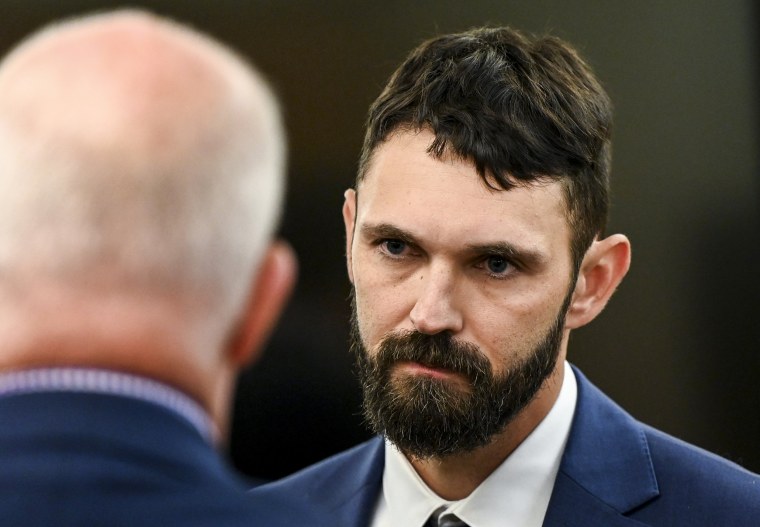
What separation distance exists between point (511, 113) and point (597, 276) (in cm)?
52

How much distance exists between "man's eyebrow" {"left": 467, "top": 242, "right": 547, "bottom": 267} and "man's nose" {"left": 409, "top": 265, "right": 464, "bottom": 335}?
0.28 feet

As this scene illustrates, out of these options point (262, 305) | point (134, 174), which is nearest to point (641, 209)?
point (262, 305)

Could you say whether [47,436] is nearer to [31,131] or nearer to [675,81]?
[31,131]

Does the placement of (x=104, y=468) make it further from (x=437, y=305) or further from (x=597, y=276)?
(x=597, y=276)

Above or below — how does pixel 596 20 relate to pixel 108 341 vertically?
below

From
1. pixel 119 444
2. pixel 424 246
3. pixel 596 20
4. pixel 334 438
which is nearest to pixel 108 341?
pixel 119 444

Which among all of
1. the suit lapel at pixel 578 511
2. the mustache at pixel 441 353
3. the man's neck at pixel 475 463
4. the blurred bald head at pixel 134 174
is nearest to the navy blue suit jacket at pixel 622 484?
the suit lapel at pixel 578 511

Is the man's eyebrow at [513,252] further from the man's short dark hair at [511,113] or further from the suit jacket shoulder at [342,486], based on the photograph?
the suit jacket shoulder at [342,486]

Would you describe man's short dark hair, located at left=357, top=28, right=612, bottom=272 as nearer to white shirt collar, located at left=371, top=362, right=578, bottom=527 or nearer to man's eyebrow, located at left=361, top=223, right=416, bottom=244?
man's eyebrow, located at left=361, top=223, right=416, bottom=244

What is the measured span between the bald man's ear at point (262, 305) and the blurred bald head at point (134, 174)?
24mm

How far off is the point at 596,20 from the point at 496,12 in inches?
14.5

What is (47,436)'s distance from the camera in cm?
116

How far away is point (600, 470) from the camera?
2.72 m

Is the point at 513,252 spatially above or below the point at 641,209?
above
